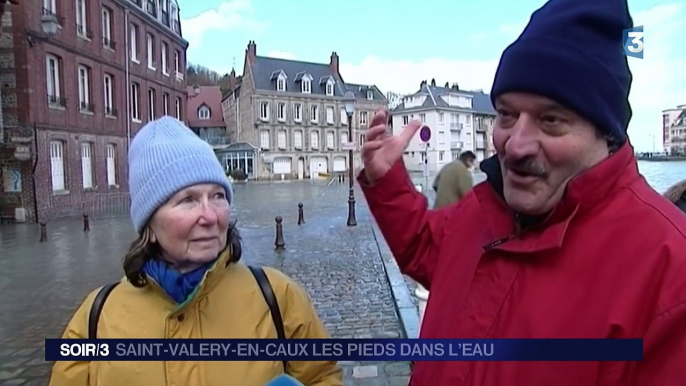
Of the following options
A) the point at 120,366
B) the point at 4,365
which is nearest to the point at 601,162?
the point at 120,366

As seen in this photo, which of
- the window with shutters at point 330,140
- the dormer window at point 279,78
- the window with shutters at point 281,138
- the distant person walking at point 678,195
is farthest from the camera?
the window with shutters at point 330,140

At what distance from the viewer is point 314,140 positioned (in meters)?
68.6

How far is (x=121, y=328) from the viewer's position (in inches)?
74.4

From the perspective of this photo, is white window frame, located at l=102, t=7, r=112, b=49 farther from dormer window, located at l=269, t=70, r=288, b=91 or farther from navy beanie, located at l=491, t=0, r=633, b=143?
dormer window, located at l=269, t=70, r=288, b=91

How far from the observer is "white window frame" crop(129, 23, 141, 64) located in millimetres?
28938

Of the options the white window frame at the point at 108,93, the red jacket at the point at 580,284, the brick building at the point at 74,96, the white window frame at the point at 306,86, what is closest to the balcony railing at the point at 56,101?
the brick building at the point at 74,96

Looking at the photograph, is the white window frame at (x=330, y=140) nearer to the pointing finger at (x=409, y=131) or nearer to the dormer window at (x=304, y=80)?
the dormer window at (x=304, y=80)

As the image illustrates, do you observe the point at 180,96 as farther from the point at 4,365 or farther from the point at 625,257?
the point at 625,257

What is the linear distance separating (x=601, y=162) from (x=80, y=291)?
8.77 m

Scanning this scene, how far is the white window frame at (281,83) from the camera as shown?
2586 inches

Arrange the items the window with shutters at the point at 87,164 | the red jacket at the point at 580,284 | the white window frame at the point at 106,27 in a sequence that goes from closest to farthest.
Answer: the red jacket at the point at 580,284
the window with shutters at the point at 87,164
the white window frame at the point at 106,27

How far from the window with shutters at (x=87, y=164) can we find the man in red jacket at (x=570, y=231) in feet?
83.2

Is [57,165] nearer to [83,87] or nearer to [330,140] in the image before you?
[83,87]

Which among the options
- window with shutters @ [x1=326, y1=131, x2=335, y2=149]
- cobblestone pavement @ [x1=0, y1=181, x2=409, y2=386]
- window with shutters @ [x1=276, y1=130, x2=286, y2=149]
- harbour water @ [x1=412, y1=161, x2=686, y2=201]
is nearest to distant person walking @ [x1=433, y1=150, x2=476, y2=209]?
harbour water @ [x1=412, y1=161, x2=686, y2=201]
